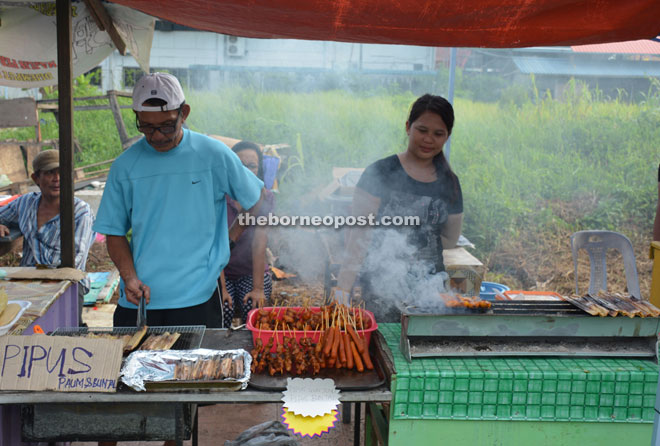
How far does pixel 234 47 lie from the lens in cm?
1206

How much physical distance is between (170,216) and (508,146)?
8.13 m

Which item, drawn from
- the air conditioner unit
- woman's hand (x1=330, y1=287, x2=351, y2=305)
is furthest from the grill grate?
the air conditioner unit

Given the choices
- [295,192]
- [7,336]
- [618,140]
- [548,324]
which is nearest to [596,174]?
[618,140]

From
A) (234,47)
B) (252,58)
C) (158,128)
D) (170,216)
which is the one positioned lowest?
(170,216)

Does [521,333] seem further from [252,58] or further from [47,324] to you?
[252,58]

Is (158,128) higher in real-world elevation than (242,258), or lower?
higher

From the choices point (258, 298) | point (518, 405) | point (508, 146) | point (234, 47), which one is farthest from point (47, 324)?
point (234, 47)

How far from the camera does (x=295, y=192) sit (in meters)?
9.42

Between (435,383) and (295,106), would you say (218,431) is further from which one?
(295,106)

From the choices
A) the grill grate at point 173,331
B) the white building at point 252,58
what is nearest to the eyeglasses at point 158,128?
the grill grate at point 173,331

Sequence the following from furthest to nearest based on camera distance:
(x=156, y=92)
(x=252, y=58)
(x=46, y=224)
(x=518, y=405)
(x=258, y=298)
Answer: (x=252, y=58), (x=46, y=224), (x=258, y=298), (x=156, y=92), (x=518, y=405)

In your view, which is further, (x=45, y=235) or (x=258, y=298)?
(x=45, y=235)

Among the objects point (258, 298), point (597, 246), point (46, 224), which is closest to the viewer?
point (258, 298)

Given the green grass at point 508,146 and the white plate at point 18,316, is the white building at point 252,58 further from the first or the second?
the white plate at point 18,316
